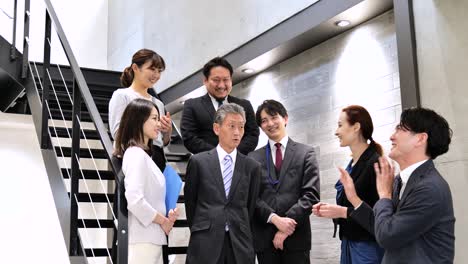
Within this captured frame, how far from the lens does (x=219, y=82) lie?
3633 mm

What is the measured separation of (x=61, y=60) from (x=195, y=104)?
564 centimetres

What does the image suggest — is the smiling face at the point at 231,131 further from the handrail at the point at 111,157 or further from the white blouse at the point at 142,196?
the handrail at the point at 111,157

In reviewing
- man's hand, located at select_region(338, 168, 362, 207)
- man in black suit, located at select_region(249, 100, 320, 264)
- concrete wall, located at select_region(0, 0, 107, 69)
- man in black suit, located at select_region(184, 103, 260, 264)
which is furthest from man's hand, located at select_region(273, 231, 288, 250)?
concrete wall, located at select_region(0, 0, 107, 69)

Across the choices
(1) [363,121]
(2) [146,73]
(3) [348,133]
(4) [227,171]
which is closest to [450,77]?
(1) [363,121]

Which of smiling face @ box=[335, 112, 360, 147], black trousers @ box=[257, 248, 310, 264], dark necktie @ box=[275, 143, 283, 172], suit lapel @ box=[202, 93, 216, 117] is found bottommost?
black trousers @ box=[257, 248, 310, 264]

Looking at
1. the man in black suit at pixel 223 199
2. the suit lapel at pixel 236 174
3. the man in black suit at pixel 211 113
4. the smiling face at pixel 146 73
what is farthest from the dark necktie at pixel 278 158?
the smiling face at pixel 146 73

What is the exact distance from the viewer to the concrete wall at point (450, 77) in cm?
333

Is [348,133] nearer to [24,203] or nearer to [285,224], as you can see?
[285,224]

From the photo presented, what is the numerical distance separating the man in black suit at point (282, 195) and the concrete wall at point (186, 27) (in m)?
1.70

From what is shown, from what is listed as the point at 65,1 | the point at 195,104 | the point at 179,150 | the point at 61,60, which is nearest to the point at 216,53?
the point at 179,150

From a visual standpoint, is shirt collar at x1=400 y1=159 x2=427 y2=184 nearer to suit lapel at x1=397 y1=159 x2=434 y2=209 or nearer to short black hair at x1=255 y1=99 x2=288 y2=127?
suit lapel at x1=397 y1=159 x2=434 y2=209

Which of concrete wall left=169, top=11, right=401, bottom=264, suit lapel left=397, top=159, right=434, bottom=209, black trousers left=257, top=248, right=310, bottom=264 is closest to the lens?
suit lapel left=397, top=159, right=434, bottom=209

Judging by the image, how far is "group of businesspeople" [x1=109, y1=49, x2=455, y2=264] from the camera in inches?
89.7

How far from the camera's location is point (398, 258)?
227 centimetres
